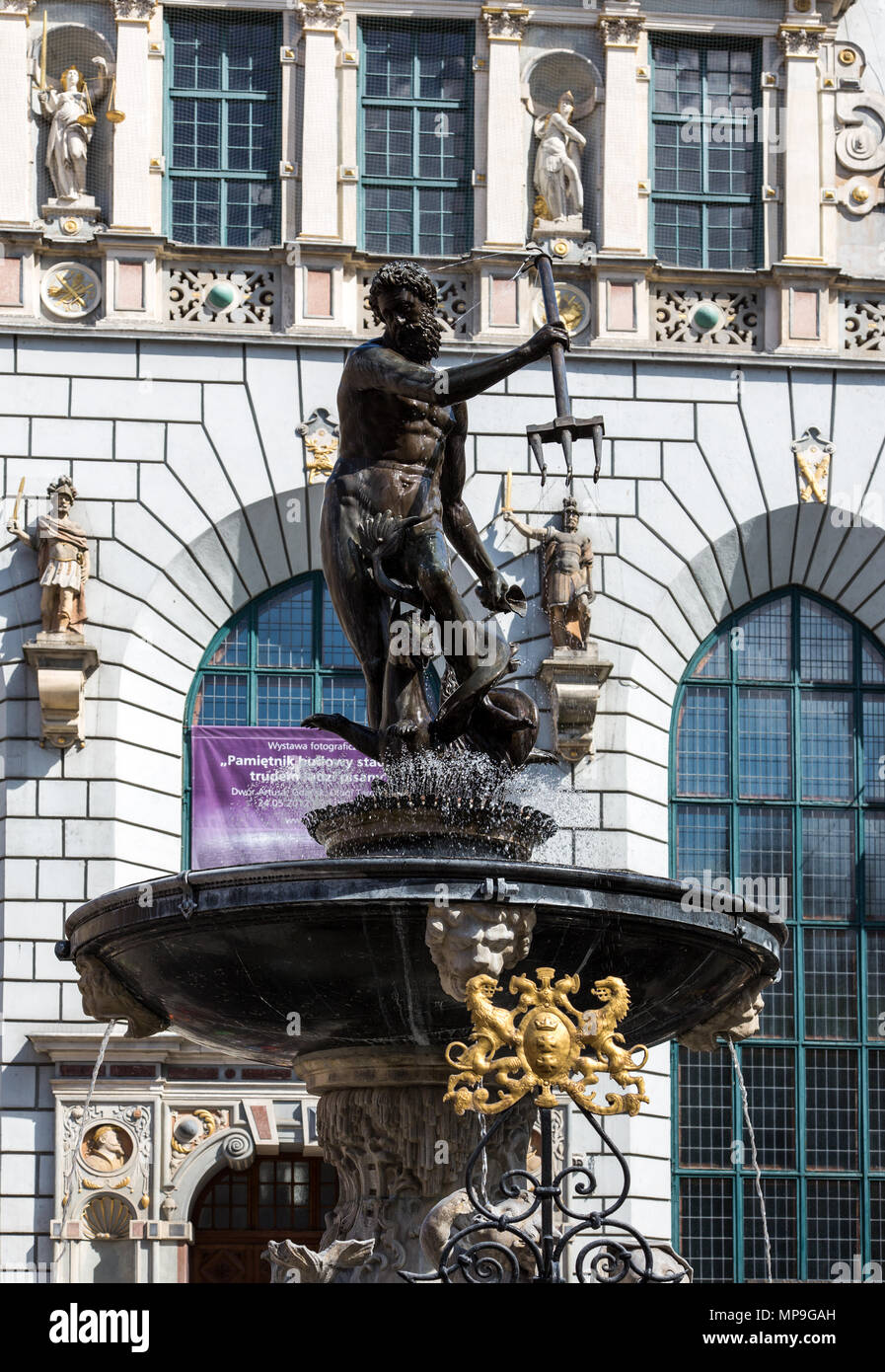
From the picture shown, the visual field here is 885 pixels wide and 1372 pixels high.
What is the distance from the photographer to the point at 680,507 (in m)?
29.5

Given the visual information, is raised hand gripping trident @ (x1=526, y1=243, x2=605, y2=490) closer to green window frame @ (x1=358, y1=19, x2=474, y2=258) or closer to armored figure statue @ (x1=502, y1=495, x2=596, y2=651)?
armored figure statue @ (x1=502, y1=495, x2=596, y2=651)

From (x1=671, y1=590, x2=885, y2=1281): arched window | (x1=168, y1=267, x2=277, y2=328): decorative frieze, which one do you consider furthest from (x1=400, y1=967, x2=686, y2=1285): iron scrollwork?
(x1=168, y1=267, x2=277, y2=328): decorative frieze

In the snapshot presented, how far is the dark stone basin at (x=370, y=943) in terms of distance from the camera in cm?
1218

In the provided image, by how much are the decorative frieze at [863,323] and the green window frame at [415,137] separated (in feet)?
15.5

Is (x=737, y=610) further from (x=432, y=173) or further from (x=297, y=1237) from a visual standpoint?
(x=297, y=1237)

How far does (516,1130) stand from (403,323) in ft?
15.1

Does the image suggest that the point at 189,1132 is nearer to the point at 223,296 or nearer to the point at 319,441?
the point at 319,441

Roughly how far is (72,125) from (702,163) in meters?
7.65

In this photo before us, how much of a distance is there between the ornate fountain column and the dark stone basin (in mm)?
161

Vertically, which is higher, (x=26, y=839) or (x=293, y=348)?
(x=293, y=348)

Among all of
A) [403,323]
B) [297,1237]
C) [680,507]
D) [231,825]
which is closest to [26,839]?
[231,825]

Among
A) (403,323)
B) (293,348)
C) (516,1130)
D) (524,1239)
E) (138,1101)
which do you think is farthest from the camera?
(293,348)

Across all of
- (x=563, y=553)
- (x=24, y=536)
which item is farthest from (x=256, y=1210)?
(x=563, y=553)

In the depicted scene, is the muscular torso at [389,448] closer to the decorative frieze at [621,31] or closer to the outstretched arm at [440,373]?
the outstretched arm at [440,373]
